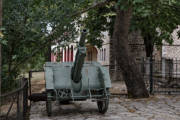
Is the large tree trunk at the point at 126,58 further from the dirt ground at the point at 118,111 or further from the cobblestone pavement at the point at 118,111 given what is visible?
the cobblestone pavement at the point at 118,111

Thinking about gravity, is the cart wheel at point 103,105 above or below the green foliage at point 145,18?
below

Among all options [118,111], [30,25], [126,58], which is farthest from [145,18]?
[30,25]

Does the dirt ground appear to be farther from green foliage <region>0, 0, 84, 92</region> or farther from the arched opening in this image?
the arched opening

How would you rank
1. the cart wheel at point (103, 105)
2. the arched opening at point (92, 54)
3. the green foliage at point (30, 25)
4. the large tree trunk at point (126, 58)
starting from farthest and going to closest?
the arched opening at point (92, 54) < the large tree trunk at point (126, 58) < the green foliage at point (30, 25) < the cart wheel at point (103, 105)

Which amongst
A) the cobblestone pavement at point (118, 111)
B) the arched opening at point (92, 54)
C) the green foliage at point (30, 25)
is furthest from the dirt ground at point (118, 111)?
the arched opening at point (92, 54)

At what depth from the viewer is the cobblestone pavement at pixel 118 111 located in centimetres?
779

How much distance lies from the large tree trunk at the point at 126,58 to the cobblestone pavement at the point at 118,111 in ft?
2.49

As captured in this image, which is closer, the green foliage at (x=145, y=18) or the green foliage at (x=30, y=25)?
the green foliage at (x=145, y=18)

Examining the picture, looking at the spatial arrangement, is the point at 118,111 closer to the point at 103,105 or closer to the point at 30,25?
the point at 103,105

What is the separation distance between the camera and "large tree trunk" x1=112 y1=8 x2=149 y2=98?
440 inches

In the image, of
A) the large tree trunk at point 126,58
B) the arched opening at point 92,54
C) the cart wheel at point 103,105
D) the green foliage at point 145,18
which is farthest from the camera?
the arched opening at point 92,54

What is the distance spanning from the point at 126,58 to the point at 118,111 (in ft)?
10.1

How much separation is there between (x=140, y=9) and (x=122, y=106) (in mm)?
3751

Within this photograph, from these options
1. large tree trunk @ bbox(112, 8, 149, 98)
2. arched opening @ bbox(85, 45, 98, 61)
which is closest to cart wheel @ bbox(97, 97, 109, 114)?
large tree trunk @ bbox(112, 8, 149, 98)
